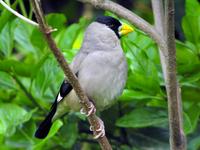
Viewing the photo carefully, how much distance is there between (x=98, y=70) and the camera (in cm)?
294

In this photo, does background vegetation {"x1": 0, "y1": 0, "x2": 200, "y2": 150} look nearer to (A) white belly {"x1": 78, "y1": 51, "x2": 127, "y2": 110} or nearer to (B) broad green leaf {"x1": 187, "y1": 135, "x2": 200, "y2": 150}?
(B) broad green leaf {"x1": 187, "y1": 135, "x2": 200, "y2": 150}

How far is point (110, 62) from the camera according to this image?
9.75 feet

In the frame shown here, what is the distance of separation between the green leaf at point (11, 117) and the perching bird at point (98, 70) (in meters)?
0.10

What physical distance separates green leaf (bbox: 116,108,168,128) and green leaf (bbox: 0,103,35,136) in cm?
45

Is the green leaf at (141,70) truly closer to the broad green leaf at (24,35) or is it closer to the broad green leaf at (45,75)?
the broad green leaf at (45,75)

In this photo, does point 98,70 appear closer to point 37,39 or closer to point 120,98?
point 120,98

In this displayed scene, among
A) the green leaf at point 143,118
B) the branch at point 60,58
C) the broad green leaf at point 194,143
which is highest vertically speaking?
the branch at point 60,58

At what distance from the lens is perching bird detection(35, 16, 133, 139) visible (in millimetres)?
2928

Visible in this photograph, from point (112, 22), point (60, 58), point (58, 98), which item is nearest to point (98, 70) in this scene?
point (58, 98)

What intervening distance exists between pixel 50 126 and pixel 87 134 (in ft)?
1.20

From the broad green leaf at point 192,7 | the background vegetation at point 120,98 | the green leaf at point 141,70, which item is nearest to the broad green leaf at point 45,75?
the background vegetation at point 120,98

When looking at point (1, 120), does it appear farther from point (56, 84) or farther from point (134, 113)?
point (134, 113)

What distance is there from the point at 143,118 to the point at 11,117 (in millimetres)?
633

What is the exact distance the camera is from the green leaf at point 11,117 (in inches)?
124
